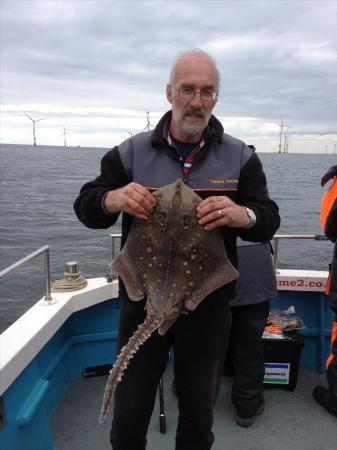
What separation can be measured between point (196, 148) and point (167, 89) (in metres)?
0.44

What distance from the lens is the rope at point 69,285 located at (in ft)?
15.2

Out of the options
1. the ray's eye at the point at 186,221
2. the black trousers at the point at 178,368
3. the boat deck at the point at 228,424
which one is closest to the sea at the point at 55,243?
the boat deck at the point at 228,424

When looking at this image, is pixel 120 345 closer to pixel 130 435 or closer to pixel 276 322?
pixel 130 435

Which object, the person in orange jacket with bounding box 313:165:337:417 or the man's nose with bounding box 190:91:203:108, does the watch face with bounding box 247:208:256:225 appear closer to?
the man's nose with bounding box 190:91:203:108

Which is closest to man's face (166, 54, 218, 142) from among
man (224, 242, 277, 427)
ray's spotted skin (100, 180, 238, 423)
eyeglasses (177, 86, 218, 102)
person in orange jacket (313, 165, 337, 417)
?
eyeglasses (177, 86, 218, 102)

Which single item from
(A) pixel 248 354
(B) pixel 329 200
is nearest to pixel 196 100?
(B) pixel 329 200

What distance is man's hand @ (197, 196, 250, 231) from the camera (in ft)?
8.06

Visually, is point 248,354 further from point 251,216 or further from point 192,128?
point 192,128

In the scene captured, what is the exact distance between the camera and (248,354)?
4.09m

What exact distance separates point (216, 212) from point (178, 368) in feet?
3.72

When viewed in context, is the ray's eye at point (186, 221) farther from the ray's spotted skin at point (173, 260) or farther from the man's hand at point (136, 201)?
the man's hand at point (136, 201)

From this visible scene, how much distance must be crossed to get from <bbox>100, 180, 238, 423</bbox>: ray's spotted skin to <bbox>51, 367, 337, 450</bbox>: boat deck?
6.17 feet

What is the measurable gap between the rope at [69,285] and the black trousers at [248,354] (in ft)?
5.57

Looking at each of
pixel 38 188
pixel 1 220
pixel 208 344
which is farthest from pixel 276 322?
pixel 38 188
